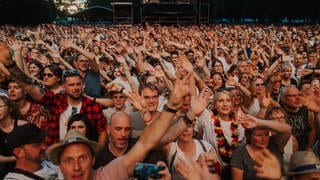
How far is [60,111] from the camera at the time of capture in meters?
5.02

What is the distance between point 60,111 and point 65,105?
81 millimetres

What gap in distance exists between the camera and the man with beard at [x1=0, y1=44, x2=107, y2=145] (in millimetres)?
4895

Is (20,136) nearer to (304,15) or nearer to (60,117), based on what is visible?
(60,117)

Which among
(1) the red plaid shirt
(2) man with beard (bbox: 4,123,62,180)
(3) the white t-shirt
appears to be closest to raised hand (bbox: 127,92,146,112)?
(1) the red plaid shirt

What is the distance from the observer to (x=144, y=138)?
11.2ft

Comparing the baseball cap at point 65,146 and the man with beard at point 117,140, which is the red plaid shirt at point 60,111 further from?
the baseball cap at point 65,146

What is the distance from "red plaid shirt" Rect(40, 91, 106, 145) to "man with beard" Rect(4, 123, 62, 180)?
119 centimetres

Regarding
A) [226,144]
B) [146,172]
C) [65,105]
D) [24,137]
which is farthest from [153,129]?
[65,105]

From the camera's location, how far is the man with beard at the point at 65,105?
4.89 m

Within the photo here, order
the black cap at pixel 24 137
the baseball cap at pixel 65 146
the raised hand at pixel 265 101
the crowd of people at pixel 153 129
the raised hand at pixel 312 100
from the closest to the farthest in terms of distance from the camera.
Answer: the baseball cap at pixel 65 146, the crowd of people at pixel 153 129, the black cap at pixel 24 137, the raised hand at pixel 312 100, the raised hand at pixel 265 101

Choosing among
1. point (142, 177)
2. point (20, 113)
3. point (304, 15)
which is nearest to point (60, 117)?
point (20, 113)

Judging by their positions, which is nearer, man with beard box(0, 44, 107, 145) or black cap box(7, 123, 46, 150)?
black cap box(7, 123, 46, 150)

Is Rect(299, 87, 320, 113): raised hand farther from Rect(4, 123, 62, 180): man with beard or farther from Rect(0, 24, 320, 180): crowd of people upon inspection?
Rect(4, 123, 62, 180): man with beard

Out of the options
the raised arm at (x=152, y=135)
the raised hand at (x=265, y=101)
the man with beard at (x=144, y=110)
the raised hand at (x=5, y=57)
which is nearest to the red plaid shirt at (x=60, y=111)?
the man with beard at (x=144, y=110)
